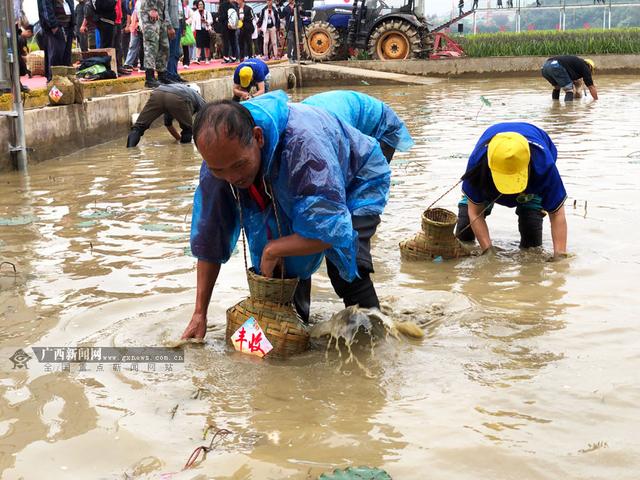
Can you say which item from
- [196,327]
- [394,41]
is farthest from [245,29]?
[196,327]

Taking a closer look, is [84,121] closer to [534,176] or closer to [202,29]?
[534,176]

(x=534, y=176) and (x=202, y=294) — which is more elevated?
(x=534, y=176)

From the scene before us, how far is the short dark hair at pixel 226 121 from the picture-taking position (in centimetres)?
263

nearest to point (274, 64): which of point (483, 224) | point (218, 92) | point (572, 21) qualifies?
point (218, 92)

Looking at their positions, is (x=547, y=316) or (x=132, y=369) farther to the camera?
(x=547, y=316)

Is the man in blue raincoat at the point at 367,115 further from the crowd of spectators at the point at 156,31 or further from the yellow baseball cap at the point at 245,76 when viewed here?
the crowd of spectators at the point at 156,31

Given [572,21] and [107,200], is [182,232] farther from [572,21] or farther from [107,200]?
[572,21]

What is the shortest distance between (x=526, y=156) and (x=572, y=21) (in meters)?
26.6

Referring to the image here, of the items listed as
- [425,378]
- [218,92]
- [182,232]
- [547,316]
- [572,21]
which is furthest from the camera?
[572,21]

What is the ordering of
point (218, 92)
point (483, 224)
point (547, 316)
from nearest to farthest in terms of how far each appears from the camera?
1. point (547, 316)
2. point (483, 224)
3. point (218, 92)

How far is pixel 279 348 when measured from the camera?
3.33 meters

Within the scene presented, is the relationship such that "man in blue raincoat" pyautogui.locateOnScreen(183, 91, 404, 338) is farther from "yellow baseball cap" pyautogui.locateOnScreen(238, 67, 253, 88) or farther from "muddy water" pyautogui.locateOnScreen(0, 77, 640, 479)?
"yellow baseball cap" pyautogui.locateOnScreen(238, 67, 253, 88)

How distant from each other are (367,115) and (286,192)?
111cm

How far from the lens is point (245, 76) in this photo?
9.42 m
